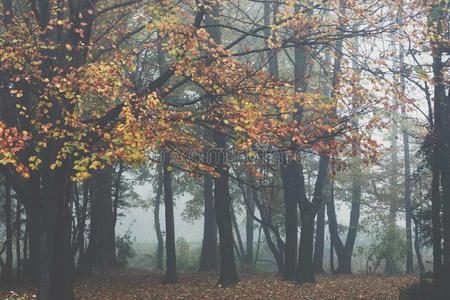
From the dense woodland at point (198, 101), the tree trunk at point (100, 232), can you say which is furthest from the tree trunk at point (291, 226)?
the tree trunk at point (100, 232)

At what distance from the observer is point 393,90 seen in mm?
11305

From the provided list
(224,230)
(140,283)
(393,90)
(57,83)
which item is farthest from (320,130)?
(140,283)

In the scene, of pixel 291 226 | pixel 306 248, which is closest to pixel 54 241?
pixel 306 248

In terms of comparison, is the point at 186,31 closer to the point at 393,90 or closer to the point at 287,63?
the point at 393,90

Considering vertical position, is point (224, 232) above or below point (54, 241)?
below

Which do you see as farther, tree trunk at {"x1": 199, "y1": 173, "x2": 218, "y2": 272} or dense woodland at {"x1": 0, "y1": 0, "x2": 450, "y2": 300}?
tree trunk at {"x1": 199, "y1": 173, "x2": 218, "y2": 272}

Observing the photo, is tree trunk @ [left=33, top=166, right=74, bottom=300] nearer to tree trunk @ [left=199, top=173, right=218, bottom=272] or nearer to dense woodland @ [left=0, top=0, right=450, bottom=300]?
dense woodland @ [left=0, top=0, right=450, bottom=300]

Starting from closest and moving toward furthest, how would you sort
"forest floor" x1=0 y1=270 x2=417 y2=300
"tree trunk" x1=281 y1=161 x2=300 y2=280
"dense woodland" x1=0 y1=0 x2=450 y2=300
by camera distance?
1. "dense woodland" x1=0 y1=0 x2=450 y2=300
2. "forest floor" x1=0 y1=270 x2=417 y2=300
3. "tree trunk" x1=281 y1=161 x2=300 y2=280

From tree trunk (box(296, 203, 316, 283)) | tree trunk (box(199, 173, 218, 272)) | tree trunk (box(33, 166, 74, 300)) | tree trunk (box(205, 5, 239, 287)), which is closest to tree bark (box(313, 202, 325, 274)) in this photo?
tree trunk (box(199, 173, 218, 272))

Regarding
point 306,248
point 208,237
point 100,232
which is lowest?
point 208,237

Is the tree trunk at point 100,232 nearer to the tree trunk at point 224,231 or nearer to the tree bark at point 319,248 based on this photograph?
the tree trunk at point 224,231

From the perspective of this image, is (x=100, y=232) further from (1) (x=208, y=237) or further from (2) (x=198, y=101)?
(2) (x=198, y=101)

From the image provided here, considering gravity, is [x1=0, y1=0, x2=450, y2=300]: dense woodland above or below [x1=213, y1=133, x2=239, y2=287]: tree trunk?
above

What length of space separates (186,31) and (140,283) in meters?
13.3
